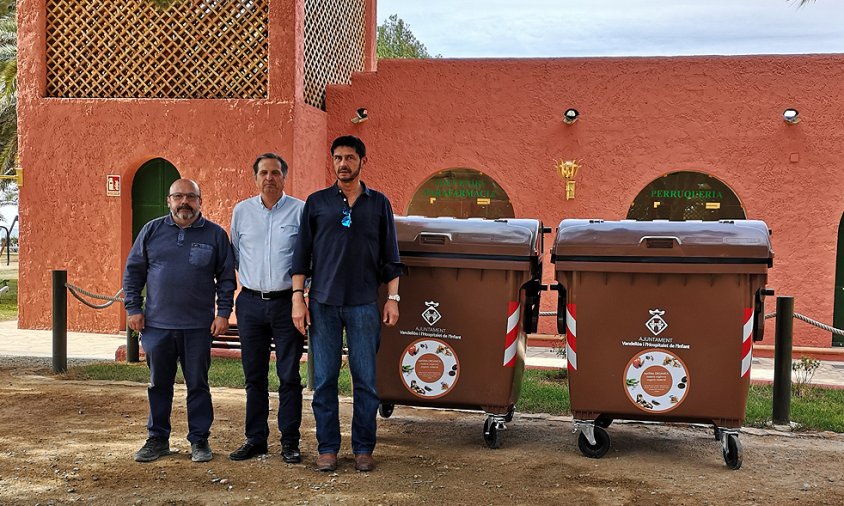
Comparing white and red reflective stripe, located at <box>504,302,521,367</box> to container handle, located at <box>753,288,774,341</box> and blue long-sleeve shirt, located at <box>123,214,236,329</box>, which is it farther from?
blue long-sleeve shirt, located at <box>123,214,236,329</box>

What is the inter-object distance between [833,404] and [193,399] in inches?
209

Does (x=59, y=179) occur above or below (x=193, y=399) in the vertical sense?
above

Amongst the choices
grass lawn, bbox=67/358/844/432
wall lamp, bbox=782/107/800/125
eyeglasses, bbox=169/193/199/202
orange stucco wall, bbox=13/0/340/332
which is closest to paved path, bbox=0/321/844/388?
orange stucco wall, bbox=13/0/340/332

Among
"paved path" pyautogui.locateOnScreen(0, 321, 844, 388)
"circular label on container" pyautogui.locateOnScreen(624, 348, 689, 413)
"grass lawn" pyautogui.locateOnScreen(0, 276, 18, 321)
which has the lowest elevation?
"grass lawn" pyautogui.locateOnScreen(0, 276, 18, 321)

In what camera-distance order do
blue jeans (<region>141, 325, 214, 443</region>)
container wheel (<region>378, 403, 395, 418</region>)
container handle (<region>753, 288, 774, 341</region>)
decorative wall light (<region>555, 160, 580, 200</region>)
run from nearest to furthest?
1. blue jeans (<region>141, 325, 214, 443</region>)
2. container handle (<region>753, 288, 774, 341</region>)
3. container wheel (<region>378, 403, 395, 418</region>)
4. decorative wall light (<region>555, 160, 580, 200</region>)

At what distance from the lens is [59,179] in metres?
11.8

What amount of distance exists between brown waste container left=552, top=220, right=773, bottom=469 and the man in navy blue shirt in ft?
6.89

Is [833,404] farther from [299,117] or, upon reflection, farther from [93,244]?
[93,244]

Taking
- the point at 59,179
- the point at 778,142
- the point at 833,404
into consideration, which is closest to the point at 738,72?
the point at 778,142

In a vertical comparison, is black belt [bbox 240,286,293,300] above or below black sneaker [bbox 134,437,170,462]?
above

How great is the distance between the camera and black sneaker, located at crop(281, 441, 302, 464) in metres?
5.27

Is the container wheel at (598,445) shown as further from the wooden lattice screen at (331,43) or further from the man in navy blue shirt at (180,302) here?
the wooden lattice screen at (331,43)

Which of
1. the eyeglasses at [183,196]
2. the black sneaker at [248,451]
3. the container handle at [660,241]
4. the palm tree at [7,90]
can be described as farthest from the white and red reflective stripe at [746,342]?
the palm tree at [7,90]

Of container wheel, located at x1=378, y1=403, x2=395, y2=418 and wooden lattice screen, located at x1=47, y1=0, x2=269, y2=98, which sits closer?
container wheel, located at x1=378, y1=403, x2=395, y2=418
